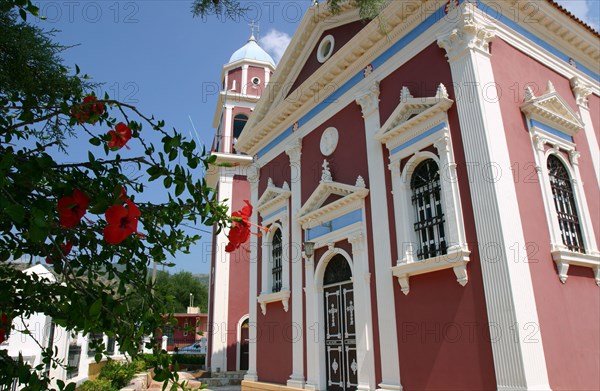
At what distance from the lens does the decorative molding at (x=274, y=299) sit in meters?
12.1

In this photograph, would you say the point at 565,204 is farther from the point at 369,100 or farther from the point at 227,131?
the point at 227,131

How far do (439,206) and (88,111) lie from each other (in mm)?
6903

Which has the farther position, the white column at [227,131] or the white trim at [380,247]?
the white column at [227,131]

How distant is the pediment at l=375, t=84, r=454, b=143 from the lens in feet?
27.4

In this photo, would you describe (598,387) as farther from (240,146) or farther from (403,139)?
(240,146)

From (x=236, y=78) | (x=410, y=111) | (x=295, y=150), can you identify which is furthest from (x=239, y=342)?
(x=410, y=111)

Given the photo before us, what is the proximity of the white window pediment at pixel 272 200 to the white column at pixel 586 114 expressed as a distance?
7.08m

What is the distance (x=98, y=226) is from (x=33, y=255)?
0.43 metres

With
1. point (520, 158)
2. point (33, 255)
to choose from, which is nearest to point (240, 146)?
point (520, 158)

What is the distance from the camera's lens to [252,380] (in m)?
13.0

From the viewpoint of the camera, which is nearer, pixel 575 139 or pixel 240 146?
pixel 575 139

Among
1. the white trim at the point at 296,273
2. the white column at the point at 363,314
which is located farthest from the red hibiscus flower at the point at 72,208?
the white trim at the point at 296,273

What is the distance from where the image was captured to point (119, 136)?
104 inches

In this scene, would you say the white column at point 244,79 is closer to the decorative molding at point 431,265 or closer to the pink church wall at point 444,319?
the pink church wall at point 444,319
